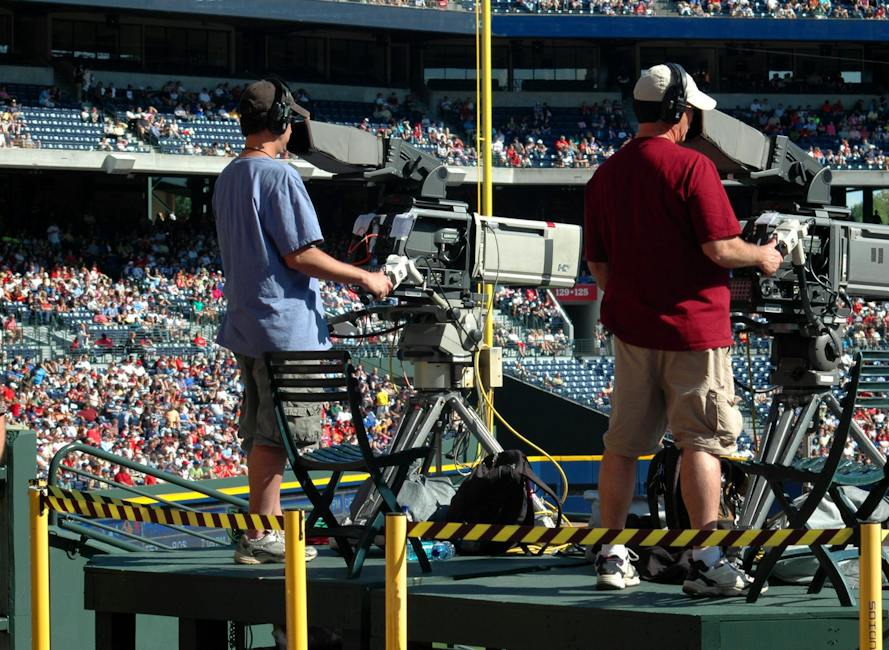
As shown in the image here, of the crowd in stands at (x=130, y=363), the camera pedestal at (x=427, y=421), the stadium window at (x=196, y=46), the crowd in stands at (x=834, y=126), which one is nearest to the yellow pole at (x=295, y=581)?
the camera pedestal at (x=427, y=421)

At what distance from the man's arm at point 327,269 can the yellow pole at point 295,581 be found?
113 cm

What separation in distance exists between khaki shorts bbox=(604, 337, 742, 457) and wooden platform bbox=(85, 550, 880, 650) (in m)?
0.51

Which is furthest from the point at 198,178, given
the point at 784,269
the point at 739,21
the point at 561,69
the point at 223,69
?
the point at 784,269

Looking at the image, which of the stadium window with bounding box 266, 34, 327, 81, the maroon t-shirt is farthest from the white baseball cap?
the stadium window with bounding box 266, 34, 327, 81

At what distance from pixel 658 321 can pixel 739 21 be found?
31.6m

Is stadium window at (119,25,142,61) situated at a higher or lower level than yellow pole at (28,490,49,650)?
higher

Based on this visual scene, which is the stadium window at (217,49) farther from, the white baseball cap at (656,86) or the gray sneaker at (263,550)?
the white baseball cap at (656,86)

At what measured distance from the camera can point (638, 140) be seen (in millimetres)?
5125

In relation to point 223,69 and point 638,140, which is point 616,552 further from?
point 223,69

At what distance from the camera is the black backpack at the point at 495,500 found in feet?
20.1

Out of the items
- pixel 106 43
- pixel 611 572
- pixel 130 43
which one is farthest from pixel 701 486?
pixel 130 43

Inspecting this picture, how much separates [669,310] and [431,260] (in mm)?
2498

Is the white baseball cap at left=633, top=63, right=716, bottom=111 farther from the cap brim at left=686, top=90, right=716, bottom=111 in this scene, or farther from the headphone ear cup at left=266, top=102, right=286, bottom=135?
the headphone ear cup at left=266, top=102, right=286, bottom=135

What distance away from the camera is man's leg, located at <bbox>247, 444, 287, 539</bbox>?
18.6 feet
